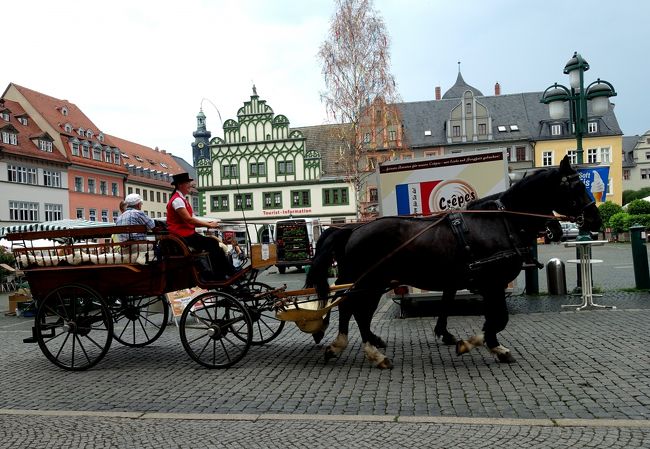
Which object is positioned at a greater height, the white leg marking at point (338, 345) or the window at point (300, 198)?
the window at point (300, 198)

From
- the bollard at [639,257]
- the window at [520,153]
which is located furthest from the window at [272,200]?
the bollard at [639,257]

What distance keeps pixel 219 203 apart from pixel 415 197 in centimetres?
4589

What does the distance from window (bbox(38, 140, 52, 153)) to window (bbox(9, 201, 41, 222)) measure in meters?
5.04

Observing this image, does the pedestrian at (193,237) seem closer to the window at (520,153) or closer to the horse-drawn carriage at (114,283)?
the horse-drawn carriage at (114,283)

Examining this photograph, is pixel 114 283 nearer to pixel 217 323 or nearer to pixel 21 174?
pixel 217 323

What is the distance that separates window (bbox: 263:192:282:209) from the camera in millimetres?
53969

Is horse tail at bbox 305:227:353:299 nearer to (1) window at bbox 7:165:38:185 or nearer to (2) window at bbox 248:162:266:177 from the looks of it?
(1) window at bbox 7:165:38:185

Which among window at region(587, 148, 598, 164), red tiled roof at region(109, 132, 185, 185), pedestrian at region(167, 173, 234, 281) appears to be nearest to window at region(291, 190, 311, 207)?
red tiled roof at region(109, 132, 185, 185)

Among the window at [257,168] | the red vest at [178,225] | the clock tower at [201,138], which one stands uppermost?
the clock tower at [201,138]

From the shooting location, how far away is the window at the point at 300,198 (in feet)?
176

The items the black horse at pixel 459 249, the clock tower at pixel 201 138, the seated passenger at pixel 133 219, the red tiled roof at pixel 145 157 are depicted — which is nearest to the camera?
the black horse at pixel 459 249

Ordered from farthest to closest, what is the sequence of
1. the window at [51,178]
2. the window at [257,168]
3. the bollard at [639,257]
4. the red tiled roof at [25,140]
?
the window at [257,168], the window at [51,178], the red tiled roof at [25,140], the bollard at [639,257]

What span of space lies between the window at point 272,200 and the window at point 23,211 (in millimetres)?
19196

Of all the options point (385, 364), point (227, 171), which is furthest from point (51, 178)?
point (385, 364)
